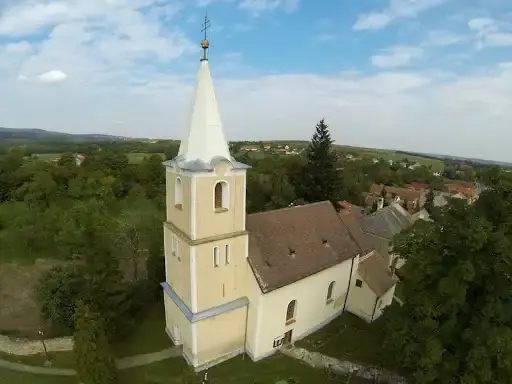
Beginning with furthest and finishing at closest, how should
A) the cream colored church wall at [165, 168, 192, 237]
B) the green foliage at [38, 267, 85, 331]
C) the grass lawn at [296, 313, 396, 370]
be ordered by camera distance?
1. the green foliage at [38, 267, 85, 331]
2. the grass lawn at [296, 313, 396, 370]
3. the cream colored church wall at [165, 168, 192, 237]

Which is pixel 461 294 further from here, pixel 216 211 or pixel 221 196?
pixel 221 196

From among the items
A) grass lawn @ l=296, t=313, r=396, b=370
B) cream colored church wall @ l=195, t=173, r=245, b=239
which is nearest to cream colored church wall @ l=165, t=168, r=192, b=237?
cream colored church wall @ l=195, t=173, r=245, b=239

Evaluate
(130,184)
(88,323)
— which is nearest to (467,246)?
(88,323)

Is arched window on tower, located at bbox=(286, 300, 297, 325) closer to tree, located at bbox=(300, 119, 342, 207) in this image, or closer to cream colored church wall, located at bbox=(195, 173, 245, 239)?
cream colored church wall, located at bbox=(195, 173, 245, 239)

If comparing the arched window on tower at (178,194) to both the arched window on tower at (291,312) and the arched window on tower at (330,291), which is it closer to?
the arched window on tower at (291,312)

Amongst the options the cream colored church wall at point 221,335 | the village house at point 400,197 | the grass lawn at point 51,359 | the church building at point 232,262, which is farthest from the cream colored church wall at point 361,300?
the village house at point 400,197

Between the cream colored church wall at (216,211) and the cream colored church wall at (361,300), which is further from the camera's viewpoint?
the cream colored church wall at (361,300)

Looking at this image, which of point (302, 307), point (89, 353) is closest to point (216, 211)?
point (302, 307)
